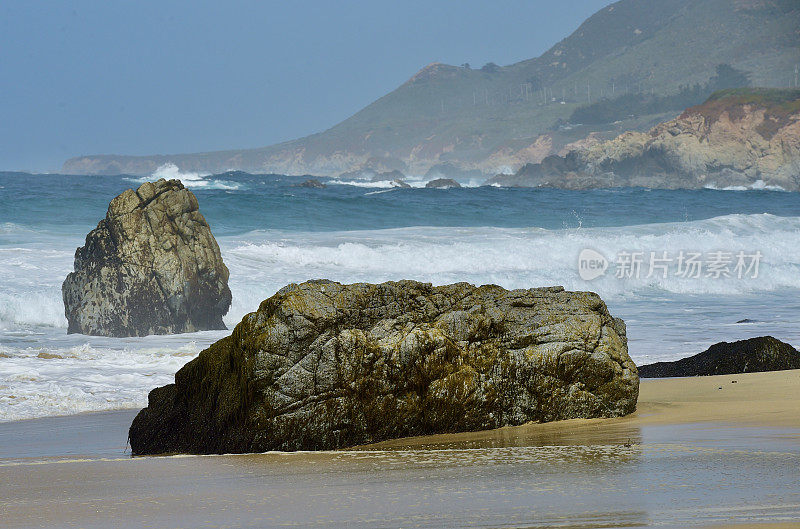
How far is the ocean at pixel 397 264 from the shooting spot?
9.88 metres

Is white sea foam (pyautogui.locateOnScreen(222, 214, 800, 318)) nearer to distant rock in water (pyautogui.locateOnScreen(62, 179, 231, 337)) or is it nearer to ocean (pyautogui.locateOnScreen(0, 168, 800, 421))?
ocean (pyautogui.locateOnScreen(0, 168, 800, 421))

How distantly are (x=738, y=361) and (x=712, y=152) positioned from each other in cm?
9461

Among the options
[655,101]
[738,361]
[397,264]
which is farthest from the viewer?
[655,101]

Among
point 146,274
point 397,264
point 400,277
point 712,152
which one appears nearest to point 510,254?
point 397,264

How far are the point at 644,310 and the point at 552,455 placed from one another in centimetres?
1288

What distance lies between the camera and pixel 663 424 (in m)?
5.42

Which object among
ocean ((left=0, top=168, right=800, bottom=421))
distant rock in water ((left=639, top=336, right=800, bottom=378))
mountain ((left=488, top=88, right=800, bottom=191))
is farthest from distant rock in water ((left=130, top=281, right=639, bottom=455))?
mountain ((left=488, top=88, right=800, bottom=191))

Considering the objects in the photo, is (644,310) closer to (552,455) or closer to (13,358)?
(13,358)

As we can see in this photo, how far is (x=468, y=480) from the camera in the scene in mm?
3930

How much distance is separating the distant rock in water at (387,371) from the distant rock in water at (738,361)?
125 inches

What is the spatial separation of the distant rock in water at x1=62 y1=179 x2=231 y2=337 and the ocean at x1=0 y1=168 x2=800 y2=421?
0.50 metres

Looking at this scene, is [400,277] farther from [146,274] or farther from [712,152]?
[712,152]

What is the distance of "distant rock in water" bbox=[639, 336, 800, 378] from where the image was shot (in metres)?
8.37

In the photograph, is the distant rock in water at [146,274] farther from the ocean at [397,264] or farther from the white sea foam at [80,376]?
the white sea foam at [80,376]
